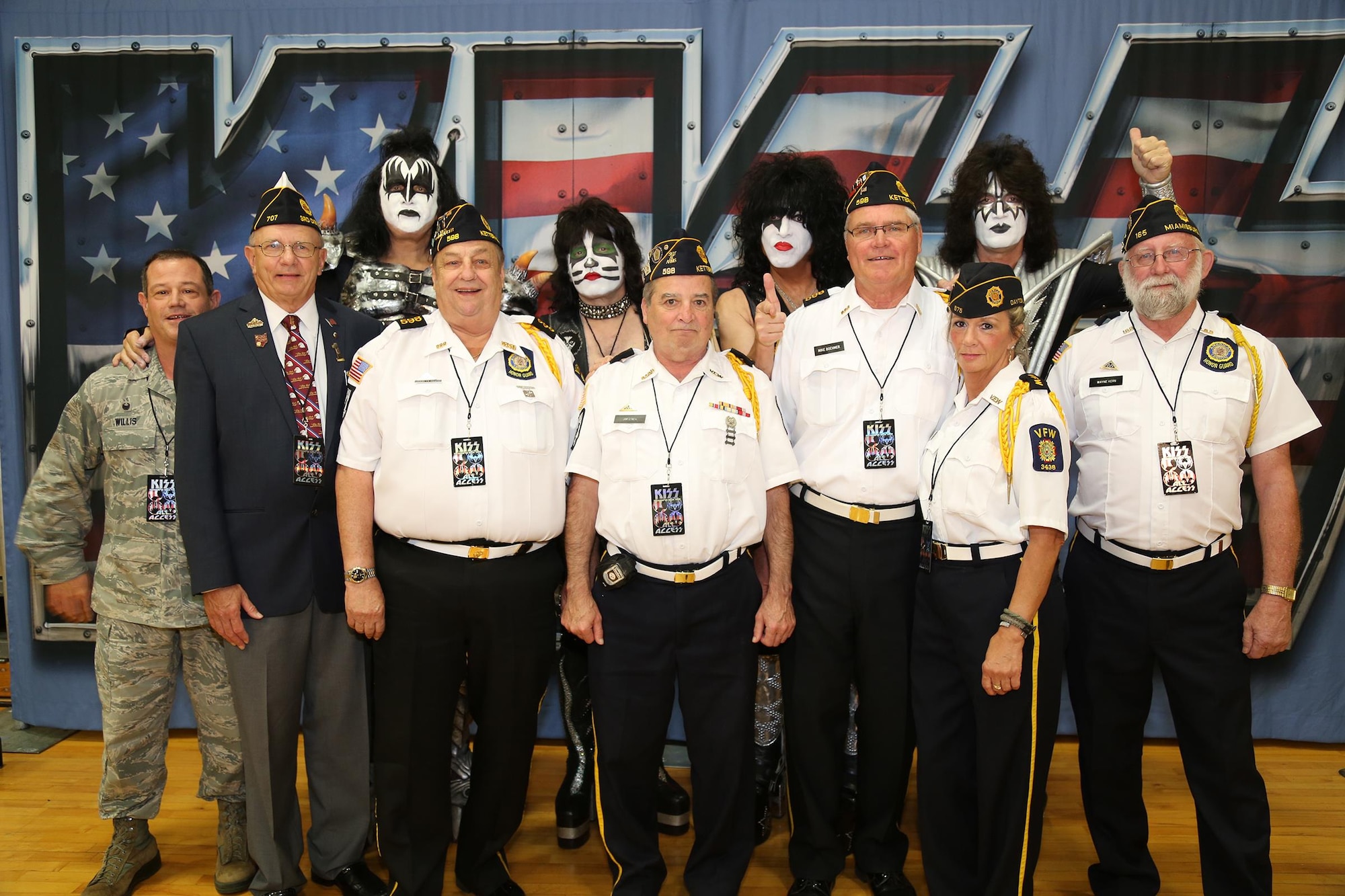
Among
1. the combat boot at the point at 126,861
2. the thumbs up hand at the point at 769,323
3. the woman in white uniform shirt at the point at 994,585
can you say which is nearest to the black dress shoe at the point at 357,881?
the combat boot at the point at 126,861

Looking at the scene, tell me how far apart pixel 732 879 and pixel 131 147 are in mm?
3957

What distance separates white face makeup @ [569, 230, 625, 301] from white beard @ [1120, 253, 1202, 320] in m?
1.70

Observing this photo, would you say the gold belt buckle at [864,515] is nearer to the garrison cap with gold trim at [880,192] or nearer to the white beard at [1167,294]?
the garrison cap with gold trim at [880,192]

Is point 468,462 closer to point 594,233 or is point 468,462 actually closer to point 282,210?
point 282,210

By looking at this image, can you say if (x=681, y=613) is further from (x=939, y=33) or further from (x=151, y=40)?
(x=151, y=40)

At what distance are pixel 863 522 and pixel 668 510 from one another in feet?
1.91

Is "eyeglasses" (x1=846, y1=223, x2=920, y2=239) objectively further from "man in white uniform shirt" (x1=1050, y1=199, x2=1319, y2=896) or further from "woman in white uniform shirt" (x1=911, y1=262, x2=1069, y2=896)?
"man in white uniform shirt" (x1=1050, y1=199, x2=1319, y2=896)

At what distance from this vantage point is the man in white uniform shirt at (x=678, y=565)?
257cm

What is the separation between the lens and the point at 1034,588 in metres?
2.38

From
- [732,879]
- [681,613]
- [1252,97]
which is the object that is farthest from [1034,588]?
[1252,97]

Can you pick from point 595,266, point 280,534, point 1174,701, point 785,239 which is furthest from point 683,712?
point 785,239

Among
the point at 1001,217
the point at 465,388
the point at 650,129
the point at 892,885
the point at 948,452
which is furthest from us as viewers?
the point at 650,129

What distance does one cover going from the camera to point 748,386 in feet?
8.93

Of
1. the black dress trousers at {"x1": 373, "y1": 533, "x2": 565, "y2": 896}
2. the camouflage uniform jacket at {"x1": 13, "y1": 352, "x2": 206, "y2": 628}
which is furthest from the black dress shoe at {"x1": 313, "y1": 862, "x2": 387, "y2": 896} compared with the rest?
the camouflage uniform jacket at {"x1": 13, "y1": 352, "x2": 206, "y2": 628}
